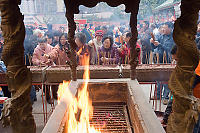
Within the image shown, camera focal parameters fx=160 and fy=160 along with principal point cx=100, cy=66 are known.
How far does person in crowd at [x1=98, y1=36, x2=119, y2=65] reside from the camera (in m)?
3.88

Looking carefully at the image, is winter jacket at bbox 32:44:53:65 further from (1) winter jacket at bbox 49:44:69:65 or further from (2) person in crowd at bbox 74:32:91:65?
(2) person in crowd at bbox 74:32:91:65

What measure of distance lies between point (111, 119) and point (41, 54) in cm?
279

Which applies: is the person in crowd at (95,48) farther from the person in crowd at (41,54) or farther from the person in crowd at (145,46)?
the person in crowd at (145,46)

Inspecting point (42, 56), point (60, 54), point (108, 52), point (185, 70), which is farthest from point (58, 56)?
point (185, 70)

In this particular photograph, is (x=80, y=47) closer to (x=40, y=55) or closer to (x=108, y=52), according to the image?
(x=108, y=52)

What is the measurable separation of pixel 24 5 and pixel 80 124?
781 cm

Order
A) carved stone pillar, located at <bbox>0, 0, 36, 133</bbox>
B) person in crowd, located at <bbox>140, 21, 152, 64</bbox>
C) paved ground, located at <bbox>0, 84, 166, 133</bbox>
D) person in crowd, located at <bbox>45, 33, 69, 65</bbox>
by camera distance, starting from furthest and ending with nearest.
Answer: person in crowd, located at <bbox>140, 21, 152, 64</bbox> < person in crowd, located at <bbox>45, 33, 69, 65</bbox> < paved ground, located at <bbox>0, 84, 166, 133</bbox> < carved stone pillar, located at <bbox>0, 0, 36, 133</bbox>

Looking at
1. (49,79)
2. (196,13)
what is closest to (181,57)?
(196,13)

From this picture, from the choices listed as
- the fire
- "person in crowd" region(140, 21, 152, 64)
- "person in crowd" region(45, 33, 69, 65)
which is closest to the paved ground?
"person in crowd" region(140, 21, 152, 64)

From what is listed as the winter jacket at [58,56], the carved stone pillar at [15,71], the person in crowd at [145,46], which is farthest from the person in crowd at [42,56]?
the carved stone pillar at [15,71]

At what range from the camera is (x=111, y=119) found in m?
2.13

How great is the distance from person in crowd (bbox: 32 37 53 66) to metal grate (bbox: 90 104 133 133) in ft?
6.84

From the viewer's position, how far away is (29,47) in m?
4.92

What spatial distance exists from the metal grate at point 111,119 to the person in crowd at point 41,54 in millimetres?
2085
